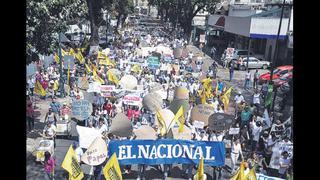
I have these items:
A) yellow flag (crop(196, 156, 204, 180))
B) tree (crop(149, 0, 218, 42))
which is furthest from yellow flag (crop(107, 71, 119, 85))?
tree (crop(149, 0, 218, 42))

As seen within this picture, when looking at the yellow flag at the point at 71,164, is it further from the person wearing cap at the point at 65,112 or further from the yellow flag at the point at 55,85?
the yellow flag at the point at 55,85

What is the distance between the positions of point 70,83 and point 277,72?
1274 centimetres

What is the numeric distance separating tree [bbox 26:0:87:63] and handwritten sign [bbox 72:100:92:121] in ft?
7.39

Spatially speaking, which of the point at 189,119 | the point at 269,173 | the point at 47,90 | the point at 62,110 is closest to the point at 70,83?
the point at 47,90

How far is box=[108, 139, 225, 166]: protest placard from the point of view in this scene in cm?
1088

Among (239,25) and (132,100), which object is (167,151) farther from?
(239,25)

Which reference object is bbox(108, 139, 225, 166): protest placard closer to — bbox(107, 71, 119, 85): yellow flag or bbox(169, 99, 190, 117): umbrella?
bbox(169, 99, 190, 117): umbrella

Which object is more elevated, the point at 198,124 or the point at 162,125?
the point at 162,125

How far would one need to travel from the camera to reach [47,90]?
2223 cm

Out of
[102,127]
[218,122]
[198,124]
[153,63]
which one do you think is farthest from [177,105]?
[153,63]

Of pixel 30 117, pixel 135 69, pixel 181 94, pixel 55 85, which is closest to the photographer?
pixel 30 117

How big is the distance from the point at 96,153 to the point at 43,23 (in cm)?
539

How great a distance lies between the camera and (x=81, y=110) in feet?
46.5
